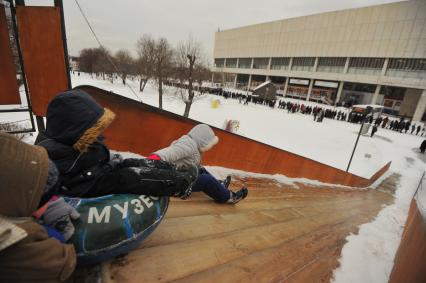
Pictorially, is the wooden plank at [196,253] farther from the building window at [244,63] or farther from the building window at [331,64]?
the building window at [244,63]

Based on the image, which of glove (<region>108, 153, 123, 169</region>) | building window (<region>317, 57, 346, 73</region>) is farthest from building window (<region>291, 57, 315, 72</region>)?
glove (<region>108, 153, 123, 169</region>)

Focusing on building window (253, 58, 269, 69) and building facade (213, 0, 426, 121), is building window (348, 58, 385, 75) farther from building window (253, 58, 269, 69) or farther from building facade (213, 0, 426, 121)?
building window (253, 58, 269, 69)

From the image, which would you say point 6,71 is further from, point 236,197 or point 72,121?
point 236,197

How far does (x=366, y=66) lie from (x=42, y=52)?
52343 millimetres

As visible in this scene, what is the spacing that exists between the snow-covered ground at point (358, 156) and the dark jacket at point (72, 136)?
2.46 m

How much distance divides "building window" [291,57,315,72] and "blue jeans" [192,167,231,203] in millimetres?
54968

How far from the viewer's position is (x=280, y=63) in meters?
57.6

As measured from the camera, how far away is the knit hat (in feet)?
3.55

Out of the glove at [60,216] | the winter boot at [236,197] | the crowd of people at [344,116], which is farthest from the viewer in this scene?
the crowd of people at [344,116]

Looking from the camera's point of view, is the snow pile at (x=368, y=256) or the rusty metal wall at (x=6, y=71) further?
the rusty metal wall at (x=6, y=71)

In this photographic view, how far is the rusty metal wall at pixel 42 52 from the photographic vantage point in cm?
350

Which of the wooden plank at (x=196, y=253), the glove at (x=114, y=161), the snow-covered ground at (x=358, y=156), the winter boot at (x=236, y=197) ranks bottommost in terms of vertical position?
the snow-covered ground at (x=358, y=156)

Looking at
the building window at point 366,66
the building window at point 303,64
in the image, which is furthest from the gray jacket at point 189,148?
the building window at point 303,64

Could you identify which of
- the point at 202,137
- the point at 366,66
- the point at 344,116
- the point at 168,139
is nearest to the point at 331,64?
the point at 366,66
